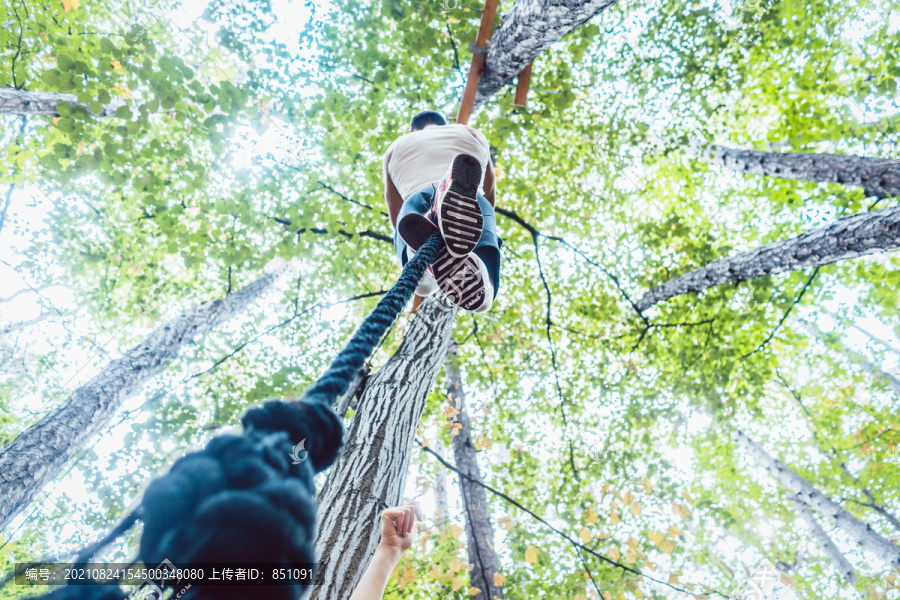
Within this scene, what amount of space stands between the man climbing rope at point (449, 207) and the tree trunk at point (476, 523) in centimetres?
335

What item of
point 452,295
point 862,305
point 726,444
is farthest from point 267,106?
point 862,305

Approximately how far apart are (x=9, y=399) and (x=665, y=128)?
17192 millimetres

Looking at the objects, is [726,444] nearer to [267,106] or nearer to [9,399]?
[267,106]

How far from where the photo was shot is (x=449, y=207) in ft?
6.59

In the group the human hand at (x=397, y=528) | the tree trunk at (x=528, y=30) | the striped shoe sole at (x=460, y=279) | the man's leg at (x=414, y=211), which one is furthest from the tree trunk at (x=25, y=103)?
the human hand at (x=397, y=528)

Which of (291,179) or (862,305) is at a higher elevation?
(862,305)

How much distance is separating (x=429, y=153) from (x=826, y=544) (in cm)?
1180

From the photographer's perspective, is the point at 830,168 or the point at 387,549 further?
the point at 830,168

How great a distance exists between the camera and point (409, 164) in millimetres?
2930

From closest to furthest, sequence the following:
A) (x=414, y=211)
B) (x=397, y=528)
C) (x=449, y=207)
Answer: (x=397, y=528) → (x=449, y=207) → (x=414, y=211)

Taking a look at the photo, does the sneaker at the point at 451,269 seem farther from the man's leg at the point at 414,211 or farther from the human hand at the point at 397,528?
the human hand at the point at 397,528
